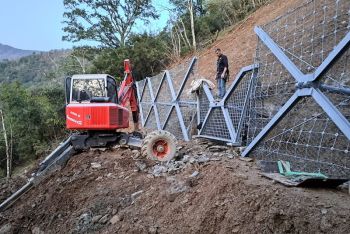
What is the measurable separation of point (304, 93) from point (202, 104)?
448 centimetres

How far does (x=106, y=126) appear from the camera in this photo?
27.9 ft

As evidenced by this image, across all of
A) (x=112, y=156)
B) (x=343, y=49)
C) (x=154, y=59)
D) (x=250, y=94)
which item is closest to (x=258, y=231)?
(x=343, y=49)

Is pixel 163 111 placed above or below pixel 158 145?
above

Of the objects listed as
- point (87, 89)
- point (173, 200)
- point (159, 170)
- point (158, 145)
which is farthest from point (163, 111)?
point (173, 200)

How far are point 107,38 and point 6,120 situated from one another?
1140 centimetres

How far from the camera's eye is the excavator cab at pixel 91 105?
8.41m

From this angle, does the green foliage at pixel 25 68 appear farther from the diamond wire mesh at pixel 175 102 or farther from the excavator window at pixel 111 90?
the excavator window at pixel 111 90

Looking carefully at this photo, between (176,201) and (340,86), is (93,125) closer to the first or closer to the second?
(176,201)

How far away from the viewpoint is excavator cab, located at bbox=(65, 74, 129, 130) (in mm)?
8414

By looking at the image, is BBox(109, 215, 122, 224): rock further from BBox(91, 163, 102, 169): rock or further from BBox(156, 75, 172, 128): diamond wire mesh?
BBox(156, 75, 172, 128): diamond wire mesh

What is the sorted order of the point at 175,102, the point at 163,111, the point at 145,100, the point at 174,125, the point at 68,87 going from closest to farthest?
1. the point at 68,87
2. the point at 175,102
3. the point at 174,125
4. the point at 163,111
5. the point at 145,100

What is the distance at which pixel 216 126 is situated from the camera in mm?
8219

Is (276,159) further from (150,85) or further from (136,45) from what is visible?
(136,45)

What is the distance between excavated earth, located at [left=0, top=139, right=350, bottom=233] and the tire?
0.24 meters
